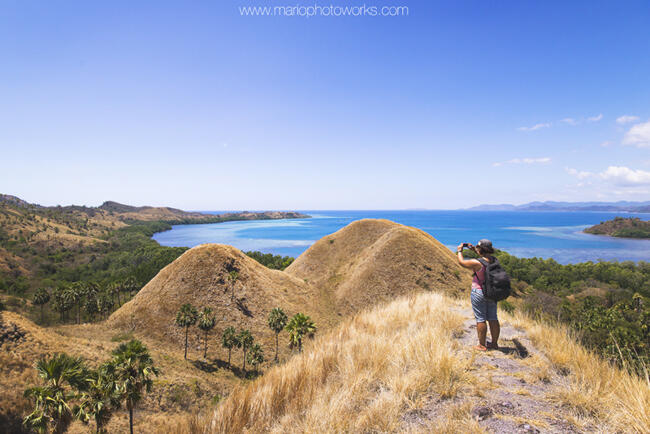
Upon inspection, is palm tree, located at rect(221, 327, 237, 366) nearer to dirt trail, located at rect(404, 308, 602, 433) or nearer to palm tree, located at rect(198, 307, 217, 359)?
palm tree, located at rect(198, 307, 217, 359)

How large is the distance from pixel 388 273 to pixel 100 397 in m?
41.8

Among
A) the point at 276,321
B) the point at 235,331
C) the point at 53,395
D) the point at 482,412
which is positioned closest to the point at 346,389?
the point at 482,412

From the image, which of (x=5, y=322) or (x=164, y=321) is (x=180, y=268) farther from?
(x=5, y=322)

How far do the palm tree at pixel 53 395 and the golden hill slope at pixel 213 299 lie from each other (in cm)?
2351

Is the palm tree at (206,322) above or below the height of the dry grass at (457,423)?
below

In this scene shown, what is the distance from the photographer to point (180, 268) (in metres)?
43.8

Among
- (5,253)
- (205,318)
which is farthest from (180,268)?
(5,253)

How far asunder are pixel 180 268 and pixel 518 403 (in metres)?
48.9

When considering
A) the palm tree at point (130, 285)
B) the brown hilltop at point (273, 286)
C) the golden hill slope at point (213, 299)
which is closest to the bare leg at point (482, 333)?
the brown hilltop at point (273, 286)

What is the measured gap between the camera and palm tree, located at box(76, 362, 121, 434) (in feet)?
53.3

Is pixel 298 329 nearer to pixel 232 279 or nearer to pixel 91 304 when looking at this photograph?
pixel 232 279

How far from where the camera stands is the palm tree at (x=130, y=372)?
17609 mm

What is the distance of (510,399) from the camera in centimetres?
396

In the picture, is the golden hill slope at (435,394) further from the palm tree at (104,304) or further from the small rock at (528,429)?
the palm tree at (104,304)
